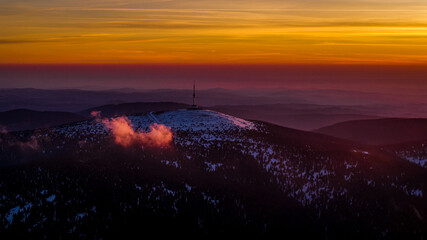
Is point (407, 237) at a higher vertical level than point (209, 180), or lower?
lower

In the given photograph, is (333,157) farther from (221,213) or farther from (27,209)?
(27,209)

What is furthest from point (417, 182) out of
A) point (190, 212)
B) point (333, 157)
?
point (190, 212)

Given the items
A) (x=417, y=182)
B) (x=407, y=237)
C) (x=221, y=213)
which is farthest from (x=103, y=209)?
(x=417, y=182)

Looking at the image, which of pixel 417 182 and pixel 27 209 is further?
pixel 417 182

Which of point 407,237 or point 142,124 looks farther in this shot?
point 142,124

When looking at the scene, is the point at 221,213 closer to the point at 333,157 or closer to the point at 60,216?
the point at 60,216

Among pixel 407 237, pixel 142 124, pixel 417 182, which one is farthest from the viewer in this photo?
pixel 142 124

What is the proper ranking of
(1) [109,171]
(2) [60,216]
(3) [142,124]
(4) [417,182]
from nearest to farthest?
(2) [60,216] → (1) [109,171] → (4) [417,182] → (3) [142,124]

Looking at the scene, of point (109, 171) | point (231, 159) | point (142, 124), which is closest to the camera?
point (109, 171)

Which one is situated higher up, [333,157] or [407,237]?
[333,157]
